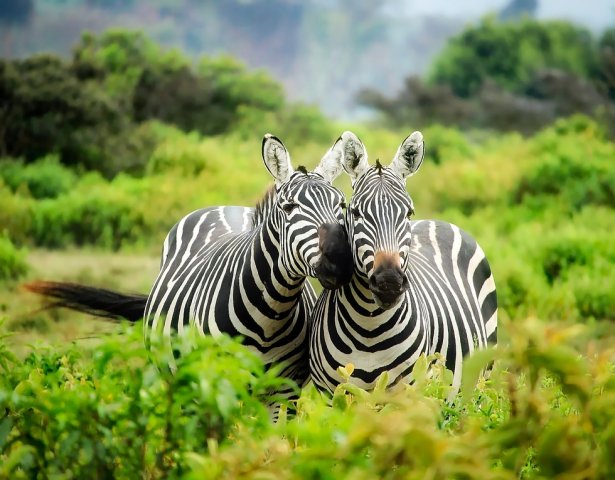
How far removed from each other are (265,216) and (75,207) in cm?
748

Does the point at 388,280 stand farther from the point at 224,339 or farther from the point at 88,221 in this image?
the point at 88,221

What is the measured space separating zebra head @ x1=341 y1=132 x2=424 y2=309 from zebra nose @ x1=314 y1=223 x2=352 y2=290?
5 cm

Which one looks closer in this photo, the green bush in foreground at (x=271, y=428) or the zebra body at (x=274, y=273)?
the green bush in foreground at (x=271, y=428)

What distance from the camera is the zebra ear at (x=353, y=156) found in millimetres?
4223

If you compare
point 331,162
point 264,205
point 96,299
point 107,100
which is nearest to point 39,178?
point 107,100

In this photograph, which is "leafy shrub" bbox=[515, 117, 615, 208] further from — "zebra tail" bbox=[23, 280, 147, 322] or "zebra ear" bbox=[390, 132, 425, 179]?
"zebra ear" bbox=[390, 132, 425, 179]

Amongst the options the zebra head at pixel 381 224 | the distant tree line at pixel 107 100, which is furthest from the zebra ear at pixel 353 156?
the distant tree line at pixel 107 100

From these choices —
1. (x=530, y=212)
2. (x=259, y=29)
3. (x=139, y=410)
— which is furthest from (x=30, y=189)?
(x=259, y=29)

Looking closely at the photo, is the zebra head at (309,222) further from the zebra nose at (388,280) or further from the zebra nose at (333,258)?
the zebra nose at (388,280)

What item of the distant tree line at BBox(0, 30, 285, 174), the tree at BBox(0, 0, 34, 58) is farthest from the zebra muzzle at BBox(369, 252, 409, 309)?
the tree at BBox(0, 0, 34, 58)

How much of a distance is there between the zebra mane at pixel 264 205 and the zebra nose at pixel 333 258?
604 millimetres

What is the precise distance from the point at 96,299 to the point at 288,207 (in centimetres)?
224

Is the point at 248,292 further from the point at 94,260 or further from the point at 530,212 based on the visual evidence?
the point at 530,212

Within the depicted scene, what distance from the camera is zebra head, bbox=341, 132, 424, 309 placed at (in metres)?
3.67
